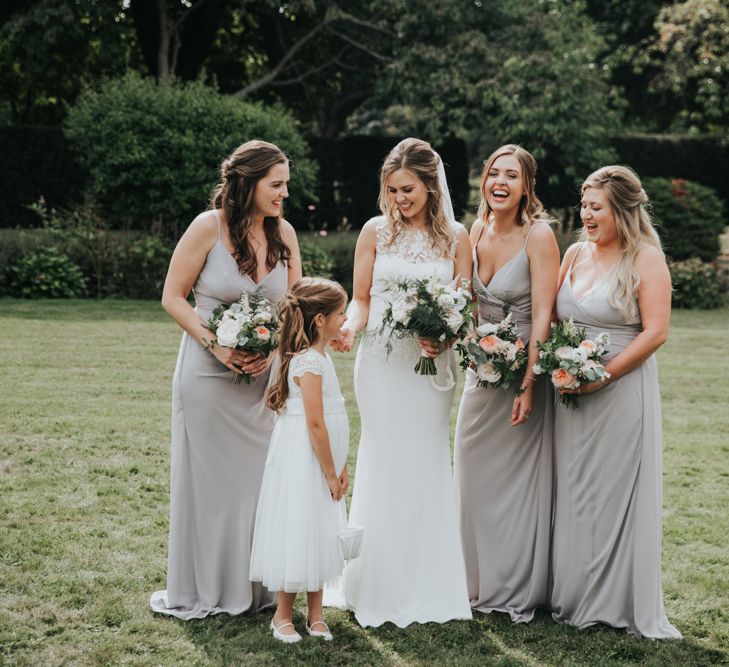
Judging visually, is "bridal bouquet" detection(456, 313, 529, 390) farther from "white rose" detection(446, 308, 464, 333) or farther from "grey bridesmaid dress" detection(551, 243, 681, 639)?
"grey bridesmaid dress" detection(551, 243, 681, 639)

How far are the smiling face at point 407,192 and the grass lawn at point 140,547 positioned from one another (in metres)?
2.11

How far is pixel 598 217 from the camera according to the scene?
476 centimetres

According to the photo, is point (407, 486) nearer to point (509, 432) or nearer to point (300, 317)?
point (509, 432)

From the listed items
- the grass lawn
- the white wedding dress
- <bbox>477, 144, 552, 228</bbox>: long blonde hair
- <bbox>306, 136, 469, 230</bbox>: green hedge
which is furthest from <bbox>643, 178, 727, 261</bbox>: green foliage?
the white wedding dress

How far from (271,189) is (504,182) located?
117 centimetres

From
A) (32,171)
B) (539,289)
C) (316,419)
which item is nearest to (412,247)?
(539,289)

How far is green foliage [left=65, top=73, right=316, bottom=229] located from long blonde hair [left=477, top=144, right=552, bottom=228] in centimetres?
1184

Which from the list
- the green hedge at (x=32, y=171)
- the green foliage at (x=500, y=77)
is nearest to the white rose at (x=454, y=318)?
the green foliage at (x=500, y=77)

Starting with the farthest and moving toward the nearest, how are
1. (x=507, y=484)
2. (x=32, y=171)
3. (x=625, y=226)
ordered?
(x=32, y=171), (x=507, y=484), (x=625, y=226)

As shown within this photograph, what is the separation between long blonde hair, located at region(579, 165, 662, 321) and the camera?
471 centimetres

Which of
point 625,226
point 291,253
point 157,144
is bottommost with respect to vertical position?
point 291,253

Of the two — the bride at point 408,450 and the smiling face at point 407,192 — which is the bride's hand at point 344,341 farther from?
the smiling face at point 407,192

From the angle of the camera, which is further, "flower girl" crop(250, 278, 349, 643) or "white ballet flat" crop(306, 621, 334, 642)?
"white ballet flat" crop(306, 621, 334, 642)

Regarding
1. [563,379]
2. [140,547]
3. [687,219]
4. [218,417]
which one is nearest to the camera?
[563,379]
